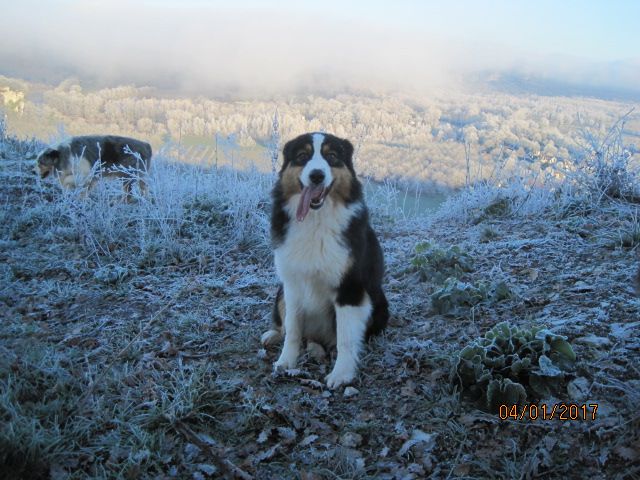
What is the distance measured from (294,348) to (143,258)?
2.99 m

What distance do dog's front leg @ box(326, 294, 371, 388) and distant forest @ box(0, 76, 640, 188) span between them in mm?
2616

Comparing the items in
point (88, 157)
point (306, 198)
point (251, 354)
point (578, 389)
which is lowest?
point (251, 354)

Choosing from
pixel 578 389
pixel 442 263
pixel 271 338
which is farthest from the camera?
pixel 442 263

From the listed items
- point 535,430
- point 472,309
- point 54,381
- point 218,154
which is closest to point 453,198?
point 218,154

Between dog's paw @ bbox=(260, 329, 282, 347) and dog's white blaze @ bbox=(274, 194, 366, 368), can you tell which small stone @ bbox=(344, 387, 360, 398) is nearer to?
dog's white blaze @ bbox=(274, 194, 366, 368)

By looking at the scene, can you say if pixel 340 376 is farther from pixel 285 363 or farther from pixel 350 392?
pixel 285 363

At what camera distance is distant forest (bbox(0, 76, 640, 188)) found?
7887 millimetres

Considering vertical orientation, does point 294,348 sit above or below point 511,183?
below

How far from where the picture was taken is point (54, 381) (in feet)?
9.92

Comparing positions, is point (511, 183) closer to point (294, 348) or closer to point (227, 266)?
point (227, 266)

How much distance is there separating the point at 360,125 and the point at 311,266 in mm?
5115

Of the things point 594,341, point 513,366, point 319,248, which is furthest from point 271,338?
point 594,341

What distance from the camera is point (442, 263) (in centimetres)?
514
